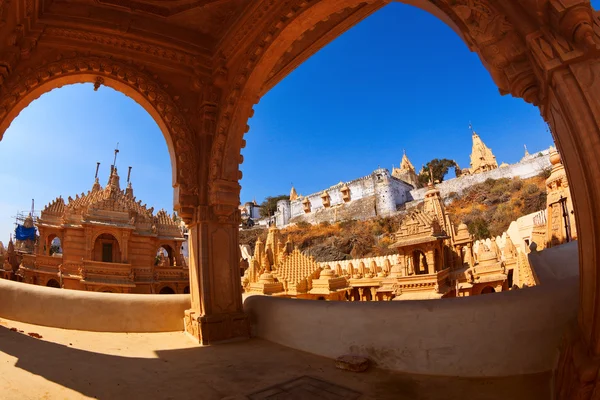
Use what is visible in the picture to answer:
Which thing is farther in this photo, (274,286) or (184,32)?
(274,286)

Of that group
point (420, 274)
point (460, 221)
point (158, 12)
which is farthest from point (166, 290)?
point (460, 221)

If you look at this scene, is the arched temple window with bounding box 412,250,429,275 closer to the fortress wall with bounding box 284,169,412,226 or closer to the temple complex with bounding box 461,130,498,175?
the fortress wall with bounding box 284,169,412,226

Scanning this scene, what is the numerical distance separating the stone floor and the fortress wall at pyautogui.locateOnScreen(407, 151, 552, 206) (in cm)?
5482

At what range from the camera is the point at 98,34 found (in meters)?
5.26

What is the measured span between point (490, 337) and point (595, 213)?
5.80ft

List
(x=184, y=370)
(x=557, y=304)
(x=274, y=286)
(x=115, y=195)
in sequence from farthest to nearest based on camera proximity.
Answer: (x=115, y=195)
(x=274, y=286)
(x=184, y=370)
(x=557, y=304)

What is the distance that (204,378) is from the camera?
3250mm

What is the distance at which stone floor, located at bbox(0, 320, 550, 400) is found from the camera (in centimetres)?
267

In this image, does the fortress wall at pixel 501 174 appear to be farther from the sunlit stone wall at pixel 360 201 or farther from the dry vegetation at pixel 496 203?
the sunlit stone wall at pixel 360 201

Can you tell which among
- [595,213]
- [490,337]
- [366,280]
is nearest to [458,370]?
[490,337]

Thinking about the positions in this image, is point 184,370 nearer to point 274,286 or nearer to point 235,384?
point 235,384

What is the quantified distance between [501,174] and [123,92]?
190 feet

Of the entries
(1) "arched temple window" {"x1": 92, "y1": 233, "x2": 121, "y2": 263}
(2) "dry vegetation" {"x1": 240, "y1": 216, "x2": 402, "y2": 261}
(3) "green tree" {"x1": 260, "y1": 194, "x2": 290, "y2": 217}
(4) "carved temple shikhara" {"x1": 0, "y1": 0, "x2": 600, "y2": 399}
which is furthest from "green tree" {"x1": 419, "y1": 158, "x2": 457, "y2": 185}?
(4) "carved temple shikhara" {"x1": 0, "y1": 0, "x2": 600, "y2": 399}

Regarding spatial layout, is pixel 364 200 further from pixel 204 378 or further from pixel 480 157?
pixel 204 378
